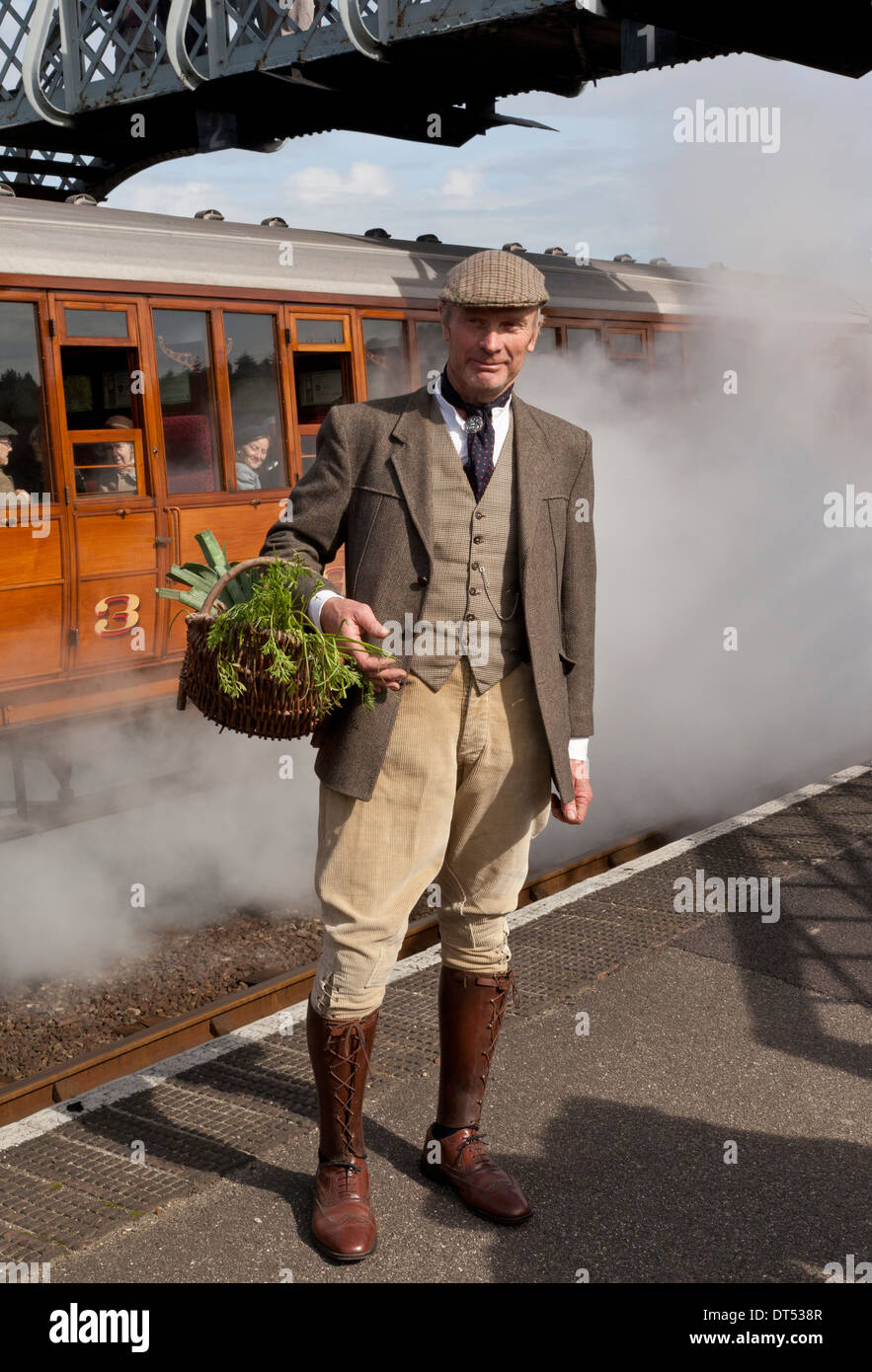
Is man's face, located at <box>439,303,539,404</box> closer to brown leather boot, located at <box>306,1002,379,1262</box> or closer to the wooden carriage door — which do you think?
brown leather boot, located at <box>306,1002,379,1262</box>

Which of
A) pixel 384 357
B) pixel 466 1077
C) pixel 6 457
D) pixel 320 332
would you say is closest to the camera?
pixel 466 1077

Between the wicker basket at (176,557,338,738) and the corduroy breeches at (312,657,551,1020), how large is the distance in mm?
232

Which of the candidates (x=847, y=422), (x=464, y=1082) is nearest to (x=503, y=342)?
(x=464, y=1082)

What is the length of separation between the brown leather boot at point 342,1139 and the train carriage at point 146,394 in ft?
13.3

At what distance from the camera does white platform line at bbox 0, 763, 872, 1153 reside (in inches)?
144

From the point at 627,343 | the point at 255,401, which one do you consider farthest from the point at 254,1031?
the point at 627,343

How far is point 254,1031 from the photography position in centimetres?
420

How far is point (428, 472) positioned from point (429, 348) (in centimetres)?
609

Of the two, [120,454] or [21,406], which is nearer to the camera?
[21,406]

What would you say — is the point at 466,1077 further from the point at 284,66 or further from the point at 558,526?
the point at 284,66

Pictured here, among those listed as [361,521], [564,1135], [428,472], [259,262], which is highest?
[259,262]

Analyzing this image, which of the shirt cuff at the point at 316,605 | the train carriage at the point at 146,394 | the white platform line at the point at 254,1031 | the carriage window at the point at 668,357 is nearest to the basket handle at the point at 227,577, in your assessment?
the shirt cuff at the point at 316,605

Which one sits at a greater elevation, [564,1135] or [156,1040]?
[564,1135]
